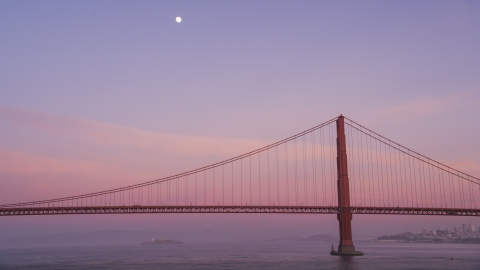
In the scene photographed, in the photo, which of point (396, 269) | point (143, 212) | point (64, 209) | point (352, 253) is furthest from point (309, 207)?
point (64, 209)

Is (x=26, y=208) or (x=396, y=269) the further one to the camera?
(x=26, y=208)

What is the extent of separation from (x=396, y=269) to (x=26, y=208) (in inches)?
1925

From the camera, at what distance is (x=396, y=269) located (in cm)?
5675

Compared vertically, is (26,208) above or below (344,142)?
below

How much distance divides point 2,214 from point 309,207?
42.3 meters

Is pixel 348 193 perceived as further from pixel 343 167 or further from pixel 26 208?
pixel 26 208

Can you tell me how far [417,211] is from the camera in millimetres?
71500

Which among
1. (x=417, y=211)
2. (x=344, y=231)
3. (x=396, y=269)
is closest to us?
(x=396, y=269)

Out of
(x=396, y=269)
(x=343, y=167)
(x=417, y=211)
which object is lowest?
(x=396, y=269)

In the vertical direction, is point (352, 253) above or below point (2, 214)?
below

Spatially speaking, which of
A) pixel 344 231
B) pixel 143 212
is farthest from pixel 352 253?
pixel 143 212

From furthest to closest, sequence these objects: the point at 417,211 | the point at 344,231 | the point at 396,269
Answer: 1. the point at 417,211
2. the point at 344,231
3. the point at 396,269

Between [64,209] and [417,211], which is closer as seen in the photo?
[64,209]

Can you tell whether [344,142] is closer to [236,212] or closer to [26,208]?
[236,212]
